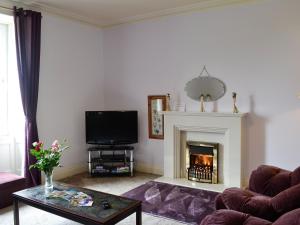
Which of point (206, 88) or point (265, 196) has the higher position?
point (206, 88)

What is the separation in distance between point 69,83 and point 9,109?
1073 millimetres

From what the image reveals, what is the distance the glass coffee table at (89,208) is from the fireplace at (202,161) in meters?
2.03

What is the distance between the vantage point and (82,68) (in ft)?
17.2

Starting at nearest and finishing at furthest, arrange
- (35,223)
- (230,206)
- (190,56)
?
(230,206)
(35,223)
(190,56)

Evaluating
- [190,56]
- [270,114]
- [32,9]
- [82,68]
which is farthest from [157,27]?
[270,114]

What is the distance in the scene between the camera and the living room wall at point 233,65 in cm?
389

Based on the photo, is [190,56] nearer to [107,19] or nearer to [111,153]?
[107,19]

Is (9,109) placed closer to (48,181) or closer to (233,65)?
(48,181)

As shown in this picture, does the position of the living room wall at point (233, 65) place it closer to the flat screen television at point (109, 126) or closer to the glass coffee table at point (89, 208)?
the flat screen television at point (109, 126)

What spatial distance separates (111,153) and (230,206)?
3295 millimetres

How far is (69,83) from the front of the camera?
5.01m

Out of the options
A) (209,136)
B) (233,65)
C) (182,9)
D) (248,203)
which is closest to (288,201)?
(248,203)

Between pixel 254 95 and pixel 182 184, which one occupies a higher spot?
pixel 254 95

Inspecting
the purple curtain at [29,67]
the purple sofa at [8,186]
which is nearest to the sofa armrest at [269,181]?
the purple sofa at [8,186]
